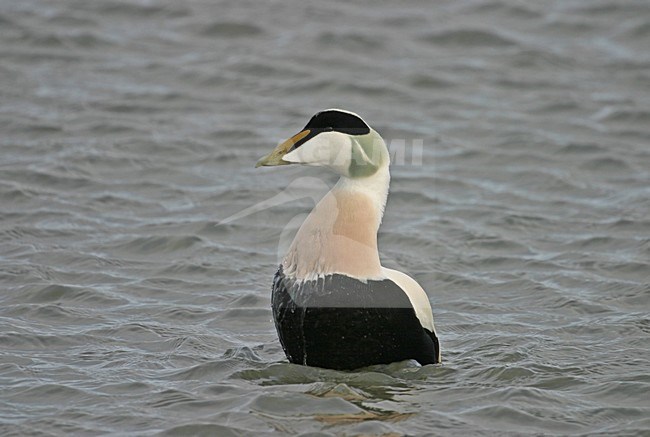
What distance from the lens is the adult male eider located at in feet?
20.9

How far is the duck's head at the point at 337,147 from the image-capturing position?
6.48 m

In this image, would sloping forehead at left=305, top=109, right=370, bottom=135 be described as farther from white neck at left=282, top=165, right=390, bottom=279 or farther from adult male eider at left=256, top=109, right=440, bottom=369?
white neck at left=282, top=165, right=390, bottom=279

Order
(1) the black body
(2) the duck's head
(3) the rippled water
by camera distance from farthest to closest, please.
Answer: (3) the rippled water < (2) the duck's head < (1) the black body

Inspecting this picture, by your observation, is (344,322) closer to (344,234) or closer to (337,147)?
(344,234)

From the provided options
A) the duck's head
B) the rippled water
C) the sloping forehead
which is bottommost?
the rippled water

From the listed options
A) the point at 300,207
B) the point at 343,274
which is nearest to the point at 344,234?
the point at 343,274

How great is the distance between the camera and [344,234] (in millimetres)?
6449

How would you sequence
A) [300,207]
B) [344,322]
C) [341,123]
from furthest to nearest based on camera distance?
[300,207], [341,123], [344,322]

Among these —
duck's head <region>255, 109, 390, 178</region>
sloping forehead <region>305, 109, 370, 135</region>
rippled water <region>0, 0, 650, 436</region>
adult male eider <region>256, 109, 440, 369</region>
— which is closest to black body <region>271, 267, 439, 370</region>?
adult male eider <region>256, 109, 440, 369</region>

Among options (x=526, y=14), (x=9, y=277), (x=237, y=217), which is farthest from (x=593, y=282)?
(x=526, y=14)

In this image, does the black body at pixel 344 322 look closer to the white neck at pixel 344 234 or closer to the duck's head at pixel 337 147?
the white neck at pixel 344 234

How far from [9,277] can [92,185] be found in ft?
7.59

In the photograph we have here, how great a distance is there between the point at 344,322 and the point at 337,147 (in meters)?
0.89

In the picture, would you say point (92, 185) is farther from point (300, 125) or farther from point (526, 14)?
point (526, 14)
